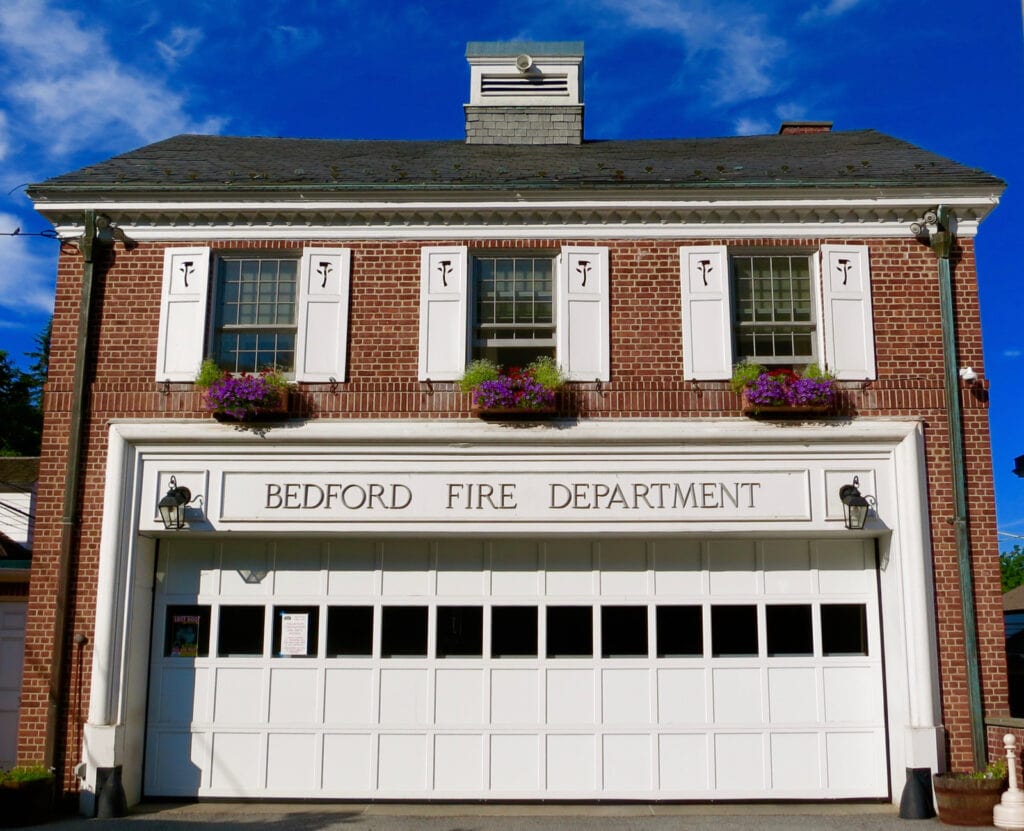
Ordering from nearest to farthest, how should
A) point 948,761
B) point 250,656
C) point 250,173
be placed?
point 948,761, point 250,656, point 250,173

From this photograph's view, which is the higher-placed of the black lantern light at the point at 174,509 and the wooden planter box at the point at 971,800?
the black lantern light at the point at 174,509

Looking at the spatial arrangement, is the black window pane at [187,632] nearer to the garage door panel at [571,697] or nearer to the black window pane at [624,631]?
the garage door panel at [571,697]

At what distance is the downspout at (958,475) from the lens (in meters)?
9.88

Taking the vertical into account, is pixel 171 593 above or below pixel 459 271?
below

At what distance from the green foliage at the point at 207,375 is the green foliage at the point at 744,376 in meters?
5.52

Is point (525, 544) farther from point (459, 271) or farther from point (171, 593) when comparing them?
point (171, 593)

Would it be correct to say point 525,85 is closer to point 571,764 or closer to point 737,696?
point 737,696

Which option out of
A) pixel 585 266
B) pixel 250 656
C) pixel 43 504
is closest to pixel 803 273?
pixel 585 266

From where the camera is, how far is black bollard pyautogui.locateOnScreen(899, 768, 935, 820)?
9.56 m

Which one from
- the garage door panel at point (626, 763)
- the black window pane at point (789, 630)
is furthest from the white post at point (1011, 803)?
the garage door panel at point (626, 763)

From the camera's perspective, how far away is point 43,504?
1055 centimetres

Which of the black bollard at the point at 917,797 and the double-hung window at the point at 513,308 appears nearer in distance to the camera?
the black bollard at the point at 917,797

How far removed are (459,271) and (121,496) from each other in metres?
4.37

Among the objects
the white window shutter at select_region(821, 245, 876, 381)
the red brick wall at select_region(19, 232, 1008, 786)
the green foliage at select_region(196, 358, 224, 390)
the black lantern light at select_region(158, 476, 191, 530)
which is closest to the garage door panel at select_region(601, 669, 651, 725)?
the red brick wall at select_region(19, 232, 1008, 786)
